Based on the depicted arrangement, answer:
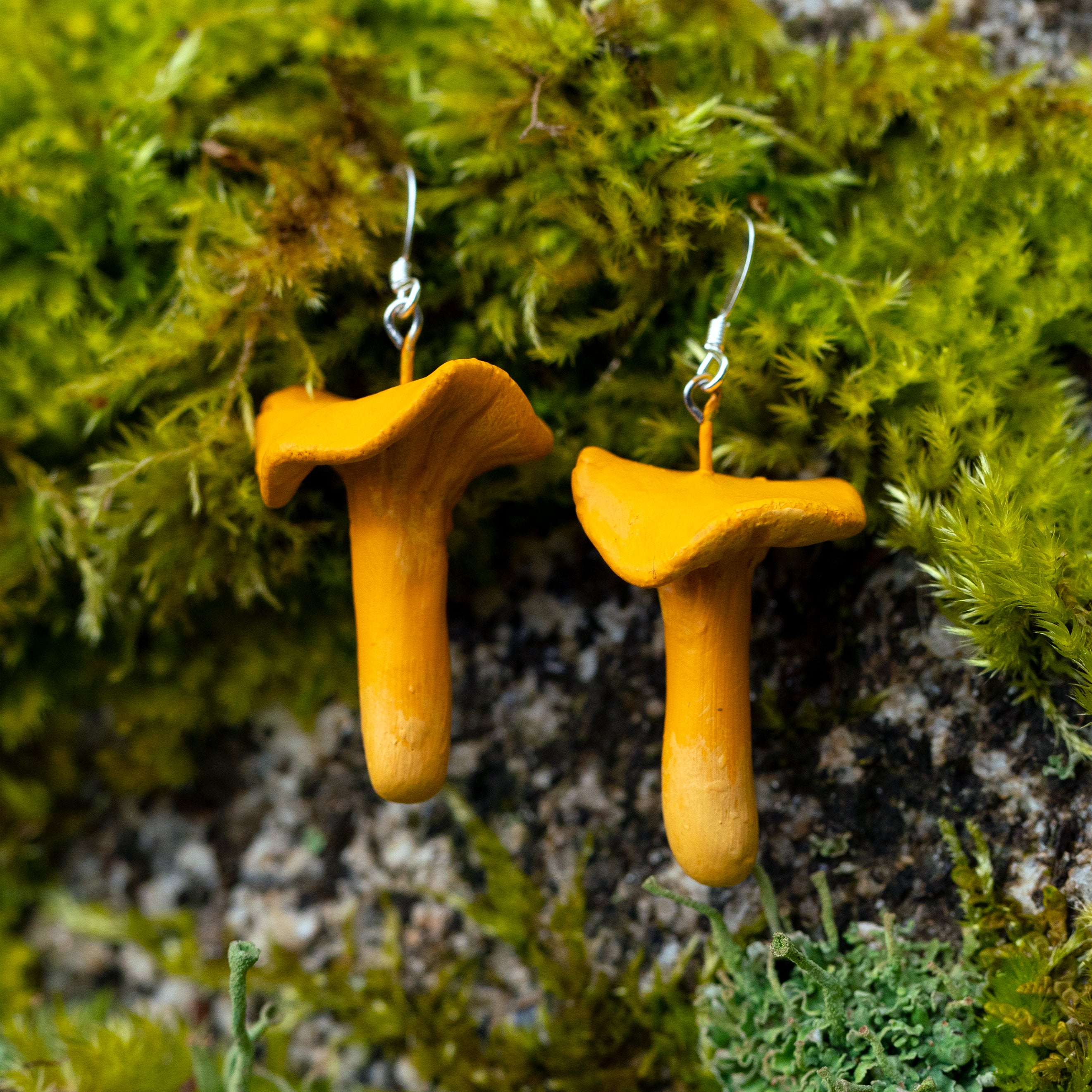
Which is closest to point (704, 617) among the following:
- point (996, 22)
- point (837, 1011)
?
point (837, 1011)

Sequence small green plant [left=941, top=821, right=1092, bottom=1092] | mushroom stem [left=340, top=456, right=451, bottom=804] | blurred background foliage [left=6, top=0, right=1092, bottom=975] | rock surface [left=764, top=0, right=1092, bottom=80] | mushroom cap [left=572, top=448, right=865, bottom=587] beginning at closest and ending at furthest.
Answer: mushroom cap [left=572, top=448, right=865, bottom=587]
small green plant [left=941, top=821, right=1092, bottom=1092]
mushroom stem [left=340, top=456, right=451, bottom=804]
blurred background foliage [left=6, top=0, right=1092, bottom=975]
rock surface [left=764, top=0, right=1092, bottom=80]

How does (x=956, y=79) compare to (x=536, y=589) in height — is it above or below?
above

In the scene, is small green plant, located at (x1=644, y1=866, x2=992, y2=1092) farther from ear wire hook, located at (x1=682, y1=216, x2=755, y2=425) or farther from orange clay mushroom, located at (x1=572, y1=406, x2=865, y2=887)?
ear wire hook, located at (x1=682, y1=216, x2=755, y2=425)

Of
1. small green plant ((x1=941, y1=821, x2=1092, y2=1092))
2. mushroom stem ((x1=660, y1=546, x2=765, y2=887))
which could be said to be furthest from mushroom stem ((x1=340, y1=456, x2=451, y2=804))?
small green plant ((x1=941, y1=821, x2=1092, y2=1092))

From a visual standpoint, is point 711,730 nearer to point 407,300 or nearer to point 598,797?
point 598,797

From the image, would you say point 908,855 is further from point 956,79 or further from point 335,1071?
point 956,79

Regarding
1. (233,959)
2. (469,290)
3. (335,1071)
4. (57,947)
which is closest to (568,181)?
(469,290)

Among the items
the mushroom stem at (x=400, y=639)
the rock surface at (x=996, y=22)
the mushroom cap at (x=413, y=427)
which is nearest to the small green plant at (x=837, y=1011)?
the mushroom stem at (x=400, y=639)
